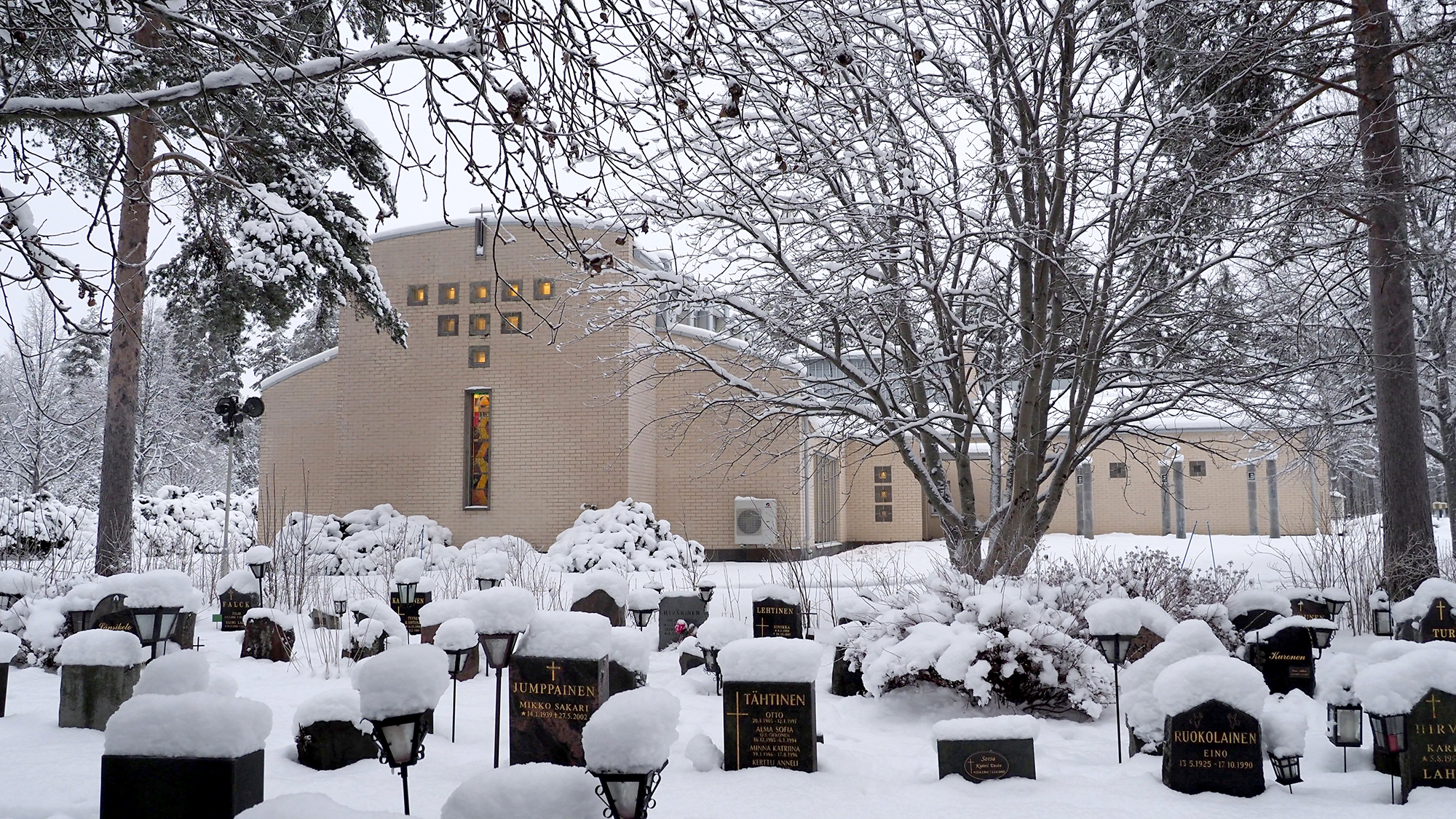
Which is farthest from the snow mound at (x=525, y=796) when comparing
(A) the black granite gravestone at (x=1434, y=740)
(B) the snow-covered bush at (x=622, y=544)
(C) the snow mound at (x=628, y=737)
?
(B) the snow-covered bush at (x=622, y=544)

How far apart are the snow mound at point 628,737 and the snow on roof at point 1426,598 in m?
7.46

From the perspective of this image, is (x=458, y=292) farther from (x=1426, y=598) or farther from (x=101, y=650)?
(x=1426, y=598)

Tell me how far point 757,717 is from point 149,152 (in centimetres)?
1253

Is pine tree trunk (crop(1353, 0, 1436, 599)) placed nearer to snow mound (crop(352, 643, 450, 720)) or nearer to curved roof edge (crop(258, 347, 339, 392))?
snow mound (crop(352, 643, 450, 720))

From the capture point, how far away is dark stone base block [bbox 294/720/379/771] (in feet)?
18.1

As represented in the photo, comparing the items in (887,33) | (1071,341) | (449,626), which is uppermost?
(887,33)

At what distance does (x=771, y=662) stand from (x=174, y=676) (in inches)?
134

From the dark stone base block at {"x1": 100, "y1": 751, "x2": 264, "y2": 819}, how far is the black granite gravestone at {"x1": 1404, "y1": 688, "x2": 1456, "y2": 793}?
6.00m

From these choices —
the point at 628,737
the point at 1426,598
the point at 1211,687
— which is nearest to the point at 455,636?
the point at 628,737

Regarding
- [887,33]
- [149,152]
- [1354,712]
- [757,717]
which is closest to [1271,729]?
[1354,712]

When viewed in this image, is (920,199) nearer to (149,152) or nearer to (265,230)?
(265,230)

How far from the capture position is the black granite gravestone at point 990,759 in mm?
5371

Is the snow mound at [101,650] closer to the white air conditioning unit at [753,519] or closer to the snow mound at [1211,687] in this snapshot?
the snow mound at [1211,687]

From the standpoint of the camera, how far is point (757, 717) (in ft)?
18.6
